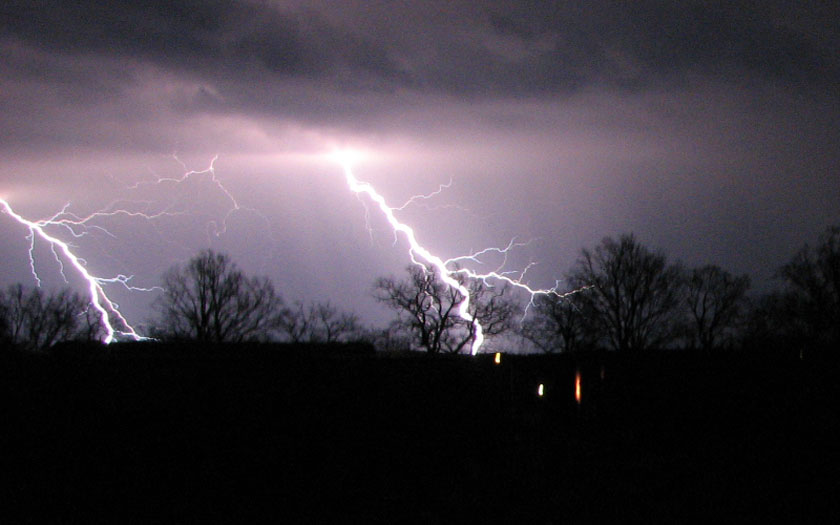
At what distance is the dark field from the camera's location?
823 cm

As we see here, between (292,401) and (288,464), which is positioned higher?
(292,401)

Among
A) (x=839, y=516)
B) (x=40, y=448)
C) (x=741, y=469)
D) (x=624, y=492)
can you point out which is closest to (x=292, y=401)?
(x=40, y=448)

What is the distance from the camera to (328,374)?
41.5ft

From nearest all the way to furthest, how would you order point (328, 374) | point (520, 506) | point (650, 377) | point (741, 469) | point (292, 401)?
point (520, 506) → point (741, 469) → point (292, 401) → point (328, 374) → point (650, 377)

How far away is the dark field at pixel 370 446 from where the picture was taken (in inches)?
324

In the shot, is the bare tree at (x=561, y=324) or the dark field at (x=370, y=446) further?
the bare tree at (x=561, y=324)

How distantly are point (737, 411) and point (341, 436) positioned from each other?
941 centimetres

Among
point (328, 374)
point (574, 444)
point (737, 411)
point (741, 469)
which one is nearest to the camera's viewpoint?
point (741, 469)

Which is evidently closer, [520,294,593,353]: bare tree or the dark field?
the dark field

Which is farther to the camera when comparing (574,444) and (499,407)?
(499,407)

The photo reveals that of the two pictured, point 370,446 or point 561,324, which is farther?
point 561,324

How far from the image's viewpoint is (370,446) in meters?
10.9

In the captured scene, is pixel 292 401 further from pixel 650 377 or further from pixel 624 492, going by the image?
pixel 650 377

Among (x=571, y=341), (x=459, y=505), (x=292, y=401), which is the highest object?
(x=571, y=341)
